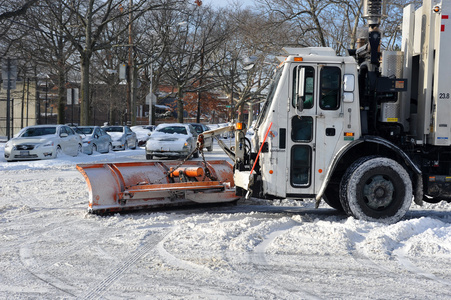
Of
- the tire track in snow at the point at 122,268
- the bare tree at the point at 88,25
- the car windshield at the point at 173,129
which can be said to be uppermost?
the bare tree at the point at 88,25

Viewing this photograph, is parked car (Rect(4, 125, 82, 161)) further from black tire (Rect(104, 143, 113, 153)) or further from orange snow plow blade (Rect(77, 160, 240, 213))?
orange snow plow blade (Rect(77, 160, 240, 213))

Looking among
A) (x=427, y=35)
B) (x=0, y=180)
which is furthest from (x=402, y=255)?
(x=0, y=180)

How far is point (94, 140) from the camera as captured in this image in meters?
24.8

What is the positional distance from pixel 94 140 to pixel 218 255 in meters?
19.8

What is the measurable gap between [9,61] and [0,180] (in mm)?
10481

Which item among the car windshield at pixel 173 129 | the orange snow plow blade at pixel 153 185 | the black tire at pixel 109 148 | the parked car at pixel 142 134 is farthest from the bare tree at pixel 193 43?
the orange snow plow blade at pixel 153 185

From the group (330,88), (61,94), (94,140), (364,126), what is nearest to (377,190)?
(364,126)

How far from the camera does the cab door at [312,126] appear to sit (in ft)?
25.2

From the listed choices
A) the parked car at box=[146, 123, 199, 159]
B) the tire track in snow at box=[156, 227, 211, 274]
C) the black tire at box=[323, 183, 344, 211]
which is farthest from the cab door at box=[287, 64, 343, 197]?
the parked car at box=[146, 123, 199, 159]

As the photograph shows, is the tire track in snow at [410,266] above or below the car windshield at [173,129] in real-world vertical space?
below

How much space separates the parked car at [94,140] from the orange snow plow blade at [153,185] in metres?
14.8

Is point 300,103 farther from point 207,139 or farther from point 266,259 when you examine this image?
point 207,139

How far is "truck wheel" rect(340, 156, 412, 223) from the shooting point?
773cm

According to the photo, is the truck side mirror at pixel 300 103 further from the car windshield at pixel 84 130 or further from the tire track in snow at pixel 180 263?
the car windshield at pixel 84 130
